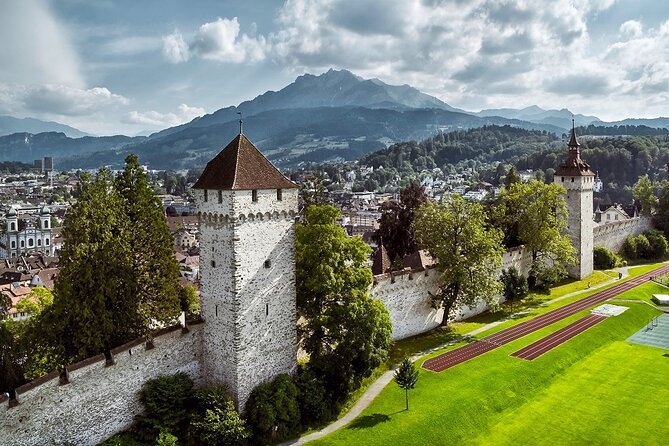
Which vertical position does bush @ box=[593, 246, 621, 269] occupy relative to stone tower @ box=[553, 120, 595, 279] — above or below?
below

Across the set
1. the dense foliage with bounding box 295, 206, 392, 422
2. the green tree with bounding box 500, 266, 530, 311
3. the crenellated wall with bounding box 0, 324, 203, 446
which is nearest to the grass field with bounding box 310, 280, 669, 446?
the dense foliage with bounding box 295, 206, 392, 422

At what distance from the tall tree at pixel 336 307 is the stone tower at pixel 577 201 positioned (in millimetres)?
34894

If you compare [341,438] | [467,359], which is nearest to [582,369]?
[467,359]

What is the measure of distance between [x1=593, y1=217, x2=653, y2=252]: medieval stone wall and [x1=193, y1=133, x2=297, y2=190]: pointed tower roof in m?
51.0

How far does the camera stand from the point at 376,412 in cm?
2978

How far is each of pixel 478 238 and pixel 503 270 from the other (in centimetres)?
998

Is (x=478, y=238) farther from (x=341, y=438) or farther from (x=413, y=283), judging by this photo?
(x=341, y=438)

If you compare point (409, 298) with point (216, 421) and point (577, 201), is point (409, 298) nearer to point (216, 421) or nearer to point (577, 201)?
point (216, 421)

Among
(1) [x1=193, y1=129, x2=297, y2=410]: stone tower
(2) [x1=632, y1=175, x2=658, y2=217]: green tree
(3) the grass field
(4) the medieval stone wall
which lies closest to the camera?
(1) [x1=193, y1=129, x2=297, y2=410]: stone tower

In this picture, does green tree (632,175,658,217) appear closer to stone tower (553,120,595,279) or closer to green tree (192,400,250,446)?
stone tower (553,120,595,279)

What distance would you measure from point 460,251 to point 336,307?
563 inches

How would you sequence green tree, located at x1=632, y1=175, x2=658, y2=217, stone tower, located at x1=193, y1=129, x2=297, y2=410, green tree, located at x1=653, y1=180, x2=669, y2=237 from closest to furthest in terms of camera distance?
stone tower, located at x1=193, y1=129, x2=297, y2=410 → green tree, located at x1=653, y1=180, x2=669, y2=237 → green tree, located at x1=632, y1=175, x2=658, y2=217

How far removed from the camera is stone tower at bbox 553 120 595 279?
57875 millimetres

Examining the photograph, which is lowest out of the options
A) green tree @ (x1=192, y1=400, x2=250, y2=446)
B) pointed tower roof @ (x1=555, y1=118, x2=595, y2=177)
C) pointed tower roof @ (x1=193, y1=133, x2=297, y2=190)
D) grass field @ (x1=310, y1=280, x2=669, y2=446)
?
grass field @ (x1=310, y1=280, x2=669, y2=446)
